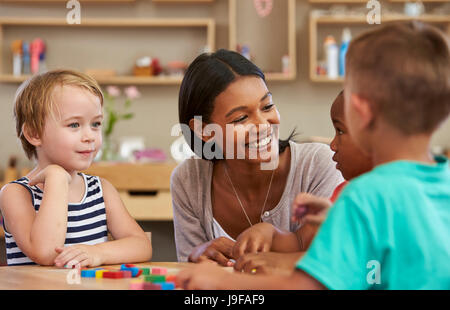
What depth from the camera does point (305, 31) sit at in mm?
3654

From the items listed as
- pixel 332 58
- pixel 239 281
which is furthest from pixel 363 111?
pixel 332 58

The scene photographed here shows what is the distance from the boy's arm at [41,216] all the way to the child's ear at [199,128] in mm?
376

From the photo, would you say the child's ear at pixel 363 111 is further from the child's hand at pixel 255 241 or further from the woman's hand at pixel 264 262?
the child's hand at pixel 255 241

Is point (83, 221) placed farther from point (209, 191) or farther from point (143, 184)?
point (143, 184)

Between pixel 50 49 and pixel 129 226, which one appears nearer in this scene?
pixel 129 226

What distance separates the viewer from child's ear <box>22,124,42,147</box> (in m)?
1.20

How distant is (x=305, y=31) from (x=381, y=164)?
10.3ft

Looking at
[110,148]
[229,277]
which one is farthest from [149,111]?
[229,277]

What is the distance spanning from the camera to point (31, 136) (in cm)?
121

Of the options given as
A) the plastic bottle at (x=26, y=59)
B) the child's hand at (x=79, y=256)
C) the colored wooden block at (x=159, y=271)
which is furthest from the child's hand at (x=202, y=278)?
the plastic bottle at (x=26, y=59)

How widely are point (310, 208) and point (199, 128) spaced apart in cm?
78

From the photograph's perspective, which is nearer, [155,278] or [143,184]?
[155,278]

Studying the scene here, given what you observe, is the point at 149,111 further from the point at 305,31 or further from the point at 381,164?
the point at 381,164
